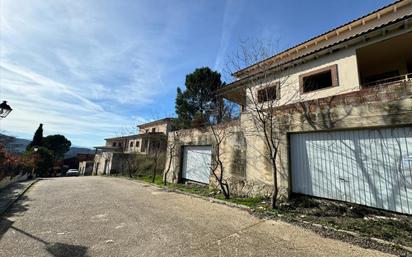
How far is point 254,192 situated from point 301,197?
176 centimetres

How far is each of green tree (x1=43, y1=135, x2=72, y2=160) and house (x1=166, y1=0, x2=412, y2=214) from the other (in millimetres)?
44154

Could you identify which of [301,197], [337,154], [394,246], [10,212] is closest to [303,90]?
[337,154]

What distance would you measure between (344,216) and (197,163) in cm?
746

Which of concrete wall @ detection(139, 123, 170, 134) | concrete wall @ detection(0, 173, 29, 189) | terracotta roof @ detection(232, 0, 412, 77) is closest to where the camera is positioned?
concrete wall @ detection(0, 173, 29, 189)

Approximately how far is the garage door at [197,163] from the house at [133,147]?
537 cm

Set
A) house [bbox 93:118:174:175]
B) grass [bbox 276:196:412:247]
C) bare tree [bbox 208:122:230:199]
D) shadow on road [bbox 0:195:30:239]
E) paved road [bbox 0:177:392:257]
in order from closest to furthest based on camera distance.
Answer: paved road [bbox 0:177:392:257] → grass [bbox 276:196:412:247] → shadow on road [bbox 0:195:30:239] → bare tree [bbox 208:122:230:199] → house [bbox 93:118:174:175]

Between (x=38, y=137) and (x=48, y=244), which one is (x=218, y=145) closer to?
(x=48, y=244)

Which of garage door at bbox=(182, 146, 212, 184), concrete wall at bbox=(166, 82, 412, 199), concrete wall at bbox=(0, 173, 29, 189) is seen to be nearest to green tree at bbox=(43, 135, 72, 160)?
concrete wall at bbox=(0, 173, 29, 189)

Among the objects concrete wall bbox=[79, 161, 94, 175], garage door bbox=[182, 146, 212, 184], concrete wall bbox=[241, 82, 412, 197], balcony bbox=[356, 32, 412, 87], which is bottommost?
concrete wall bbox=[79, 161, 94, 175]

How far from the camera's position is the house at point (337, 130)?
17.4 feet

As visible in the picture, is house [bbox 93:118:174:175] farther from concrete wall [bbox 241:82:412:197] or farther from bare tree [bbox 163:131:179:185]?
concrete wall [bbox 241:82:412:197]

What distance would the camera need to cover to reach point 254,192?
8008mm

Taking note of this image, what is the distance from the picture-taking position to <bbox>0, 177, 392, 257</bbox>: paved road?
371 centimetres

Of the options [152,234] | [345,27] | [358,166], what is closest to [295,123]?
[358,166]
